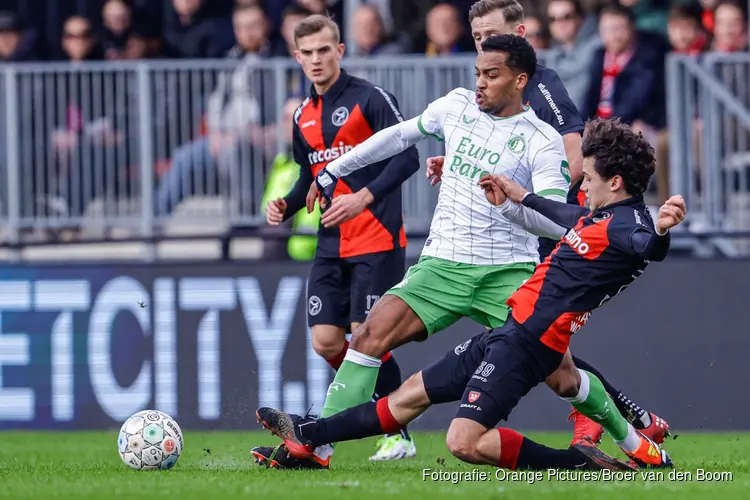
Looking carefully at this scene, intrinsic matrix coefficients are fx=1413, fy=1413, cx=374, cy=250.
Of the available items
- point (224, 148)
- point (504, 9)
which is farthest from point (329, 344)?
point (224, 148)

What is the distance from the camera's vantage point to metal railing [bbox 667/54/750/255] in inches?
469

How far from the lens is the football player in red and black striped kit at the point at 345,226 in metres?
9.08

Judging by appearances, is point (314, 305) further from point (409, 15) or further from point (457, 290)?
point (409, 15)

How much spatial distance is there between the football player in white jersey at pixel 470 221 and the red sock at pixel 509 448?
0.61 metres

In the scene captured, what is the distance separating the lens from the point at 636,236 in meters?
6.93

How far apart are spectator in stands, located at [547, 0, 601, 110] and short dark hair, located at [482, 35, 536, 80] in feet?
15.2

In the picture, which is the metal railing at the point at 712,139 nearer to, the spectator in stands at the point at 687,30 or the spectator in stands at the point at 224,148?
the spectator in stands at the point at 687,30

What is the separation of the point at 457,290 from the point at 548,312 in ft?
2.12

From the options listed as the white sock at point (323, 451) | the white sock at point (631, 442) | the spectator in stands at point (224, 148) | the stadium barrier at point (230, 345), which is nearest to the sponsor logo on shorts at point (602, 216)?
the white sock at point (631, 442)

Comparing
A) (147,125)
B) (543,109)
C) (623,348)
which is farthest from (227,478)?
(147,125)

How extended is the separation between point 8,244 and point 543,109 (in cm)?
579

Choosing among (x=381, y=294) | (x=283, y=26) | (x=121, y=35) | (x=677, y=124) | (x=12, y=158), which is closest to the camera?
(x=381, y=294)

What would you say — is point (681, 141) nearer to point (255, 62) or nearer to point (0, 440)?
point (255, 62)

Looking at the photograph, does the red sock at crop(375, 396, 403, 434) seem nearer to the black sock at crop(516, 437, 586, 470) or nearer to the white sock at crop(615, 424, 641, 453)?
the black sock at crop(516, 437, 586, 470)
